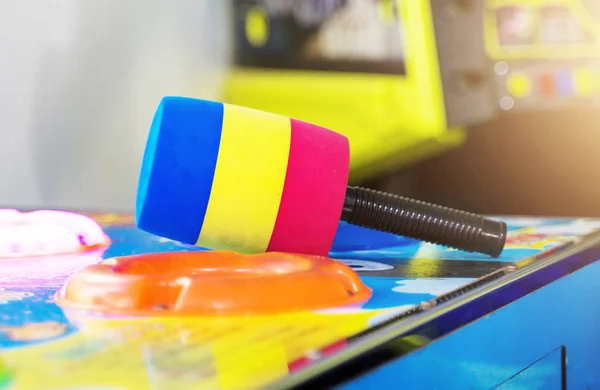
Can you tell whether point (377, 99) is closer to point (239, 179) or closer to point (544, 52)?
point (544, 52)

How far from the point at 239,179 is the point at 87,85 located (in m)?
0.85

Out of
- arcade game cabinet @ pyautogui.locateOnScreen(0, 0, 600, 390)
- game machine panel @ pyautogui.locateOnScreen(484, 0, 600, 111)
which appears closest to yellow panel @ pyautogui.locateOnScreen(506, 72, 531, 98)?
game machine panel @ pyautogui.locateOnScreen(484, 0, 600, 111)

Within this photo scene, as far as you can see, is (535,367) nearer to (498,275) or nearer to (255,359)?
(498,275)

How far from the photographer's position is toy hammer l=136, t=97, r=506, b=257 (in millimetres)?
428

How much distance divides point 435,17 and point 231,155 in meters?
0.80

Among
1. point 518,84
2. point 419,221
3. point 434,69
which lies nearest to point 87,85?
point 434,69

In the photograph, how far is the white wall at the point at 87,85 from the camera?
43.9 inches

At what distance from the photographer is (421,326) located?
33cm

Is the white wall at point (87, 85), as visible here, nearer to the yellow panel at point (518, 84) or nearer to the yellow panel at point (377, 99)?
the yellow panel at point (377, 99)

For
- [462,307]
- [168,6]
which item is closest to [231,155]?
[462,307]

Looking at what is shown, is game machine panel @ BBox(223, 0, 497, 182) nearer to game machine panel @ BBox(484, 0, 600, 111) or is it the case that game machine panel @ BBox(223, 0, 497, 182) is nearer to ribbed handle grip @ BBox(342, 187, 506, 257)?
game machine panel @ BBox(484, 0, 600, 111)

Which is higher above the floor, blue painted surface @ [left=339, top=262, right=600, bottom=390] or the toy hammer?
the toy hammer

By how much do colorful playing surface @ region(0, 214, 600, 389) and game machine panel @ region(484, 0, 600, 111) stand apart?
70 cm

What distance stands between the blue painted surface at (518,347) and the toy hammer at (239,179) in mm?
134
